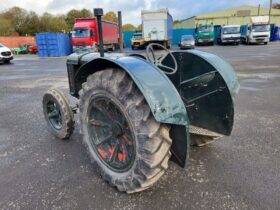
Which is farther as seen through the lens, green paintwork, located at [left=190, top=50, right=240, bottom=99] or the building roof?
the building roof

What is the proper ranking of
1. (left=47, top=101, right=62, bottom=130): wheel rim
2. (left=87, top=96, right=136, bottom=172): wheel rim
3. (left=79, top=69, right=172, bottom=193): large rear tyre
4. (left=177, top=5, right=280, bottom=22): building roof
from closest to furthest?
(left=79, top=69, right=172, bottom=193): large rear tyre → (left=87, top=96, right=136, bottom=172): wheel rim → (left=47, top=101, right=62, bottom=130): wheel rim → (left=177, top=5, right=280, bottom=22): building roof

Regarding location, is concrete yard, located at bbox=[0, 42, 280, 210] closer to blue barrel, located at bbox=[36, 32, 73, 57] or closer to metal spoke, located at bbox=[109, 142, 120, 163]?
metal spoke, located at bbox=[109, 142, 120, 163]

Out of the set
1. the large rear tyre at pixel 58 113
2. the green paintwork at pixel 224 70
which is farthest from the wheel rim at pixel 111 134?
the green paintwork at pixel 224 70

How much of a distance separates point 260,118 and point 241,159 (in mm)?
1861

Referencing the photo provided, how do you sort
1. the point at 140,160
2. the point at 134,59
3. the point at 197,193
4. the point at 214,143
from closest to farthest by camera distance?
the point at 140,160, the point at 134,59, the point at 197,193, the point at 214,143

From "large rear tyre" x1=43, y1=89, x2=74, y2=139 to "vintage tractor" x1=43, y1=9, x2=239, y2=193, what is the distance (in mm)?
16

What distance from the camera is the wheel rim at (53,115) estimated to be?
158 inches

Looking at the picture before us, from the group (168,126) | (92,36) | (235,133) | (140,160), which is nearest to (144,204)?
(140,160)

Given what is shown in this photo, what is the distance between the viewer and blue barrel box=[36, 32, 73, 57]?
2433cm

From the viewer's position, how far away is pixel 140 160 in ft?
7.15

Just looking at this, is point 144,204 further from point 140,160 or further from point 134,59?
point 134,59

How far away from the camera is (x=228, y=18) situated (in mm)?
58875

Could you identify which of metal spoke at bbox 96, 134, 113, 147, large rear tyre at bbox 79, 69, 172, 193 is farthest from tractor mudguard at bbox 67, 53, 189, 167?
metal spoke at bbox 96, 134, 113, 147

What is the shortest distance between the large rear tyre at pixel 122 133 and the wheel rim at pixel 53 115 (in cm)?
135
